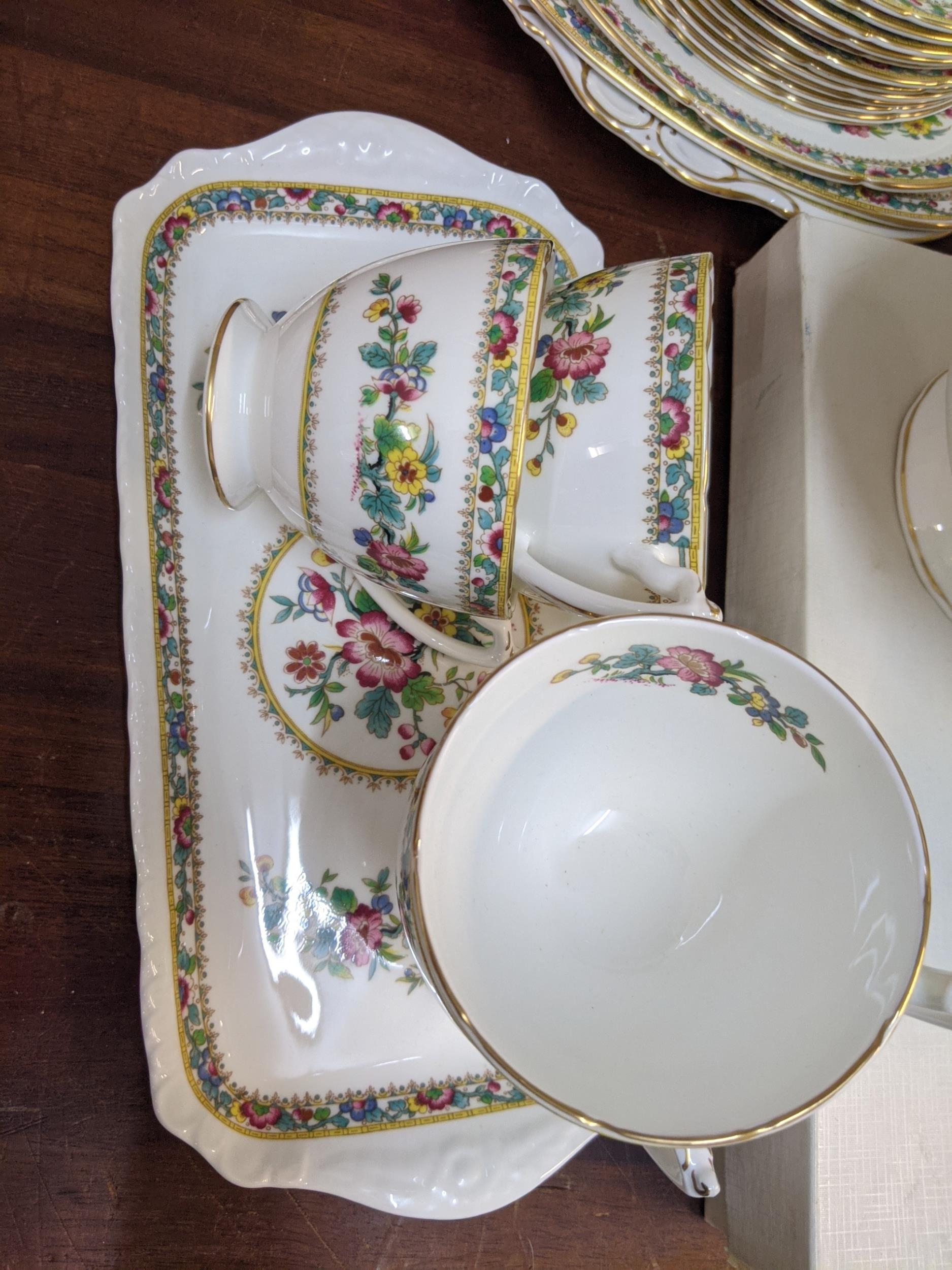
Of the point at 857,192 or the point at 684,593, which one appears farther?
the point at 857,192

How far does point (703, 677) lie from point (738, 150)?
1.02 ft

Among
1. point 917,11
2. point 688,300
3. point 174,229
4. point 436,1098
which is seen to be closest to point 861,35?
point 917,11

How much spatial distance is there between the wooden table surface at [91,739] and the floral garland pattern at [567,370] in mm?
229

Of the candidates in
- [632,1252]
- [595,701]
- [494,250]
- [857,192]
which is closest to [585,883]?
[595,701]

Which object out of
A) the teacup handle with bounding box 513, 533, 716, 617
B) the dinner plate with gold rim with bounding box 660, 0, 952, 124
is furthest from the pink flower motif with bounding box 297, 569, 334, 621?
the dinner plate with gold rim with bounding box 660, 0, 952, 124

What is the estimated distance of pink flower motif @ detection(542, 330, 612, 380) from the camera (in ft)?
1.32

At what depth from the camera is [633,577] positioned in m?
0.41

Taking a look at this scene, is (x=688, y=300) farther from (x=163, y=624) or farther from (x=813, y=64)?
(x=163, y=624)

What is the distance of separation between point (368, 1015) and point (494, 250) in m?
0.38

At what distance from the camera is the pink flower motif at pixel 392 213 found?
50cm

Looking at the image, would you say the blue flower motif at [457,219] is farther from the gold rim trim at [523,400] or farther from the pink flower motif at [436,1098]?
the pink flower motif at [436,1098]

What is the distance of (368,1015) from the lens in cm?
46

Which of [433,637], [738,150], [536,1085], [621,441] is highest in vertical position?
[738,150]

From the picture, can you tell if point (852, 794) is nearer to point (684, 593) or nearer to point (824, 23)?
point (684, 593)
